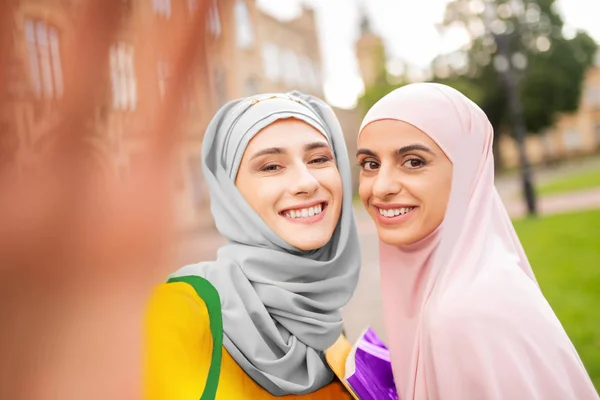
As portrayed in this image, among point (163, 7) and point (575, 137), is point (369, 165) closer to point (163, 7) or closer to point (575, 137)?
point (163, 7)

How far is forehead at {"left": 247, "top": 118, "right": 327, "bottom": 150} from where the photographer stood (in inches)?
37.2

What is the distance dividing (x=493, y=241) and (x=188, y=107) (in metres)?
0.77

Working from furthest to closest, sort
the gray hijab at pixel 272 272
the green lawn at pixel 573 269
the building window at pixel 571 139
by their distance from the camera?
the building window at pixel 571 139, the green lawn at pixel 573 269, the gray hijab at pixel 272 272

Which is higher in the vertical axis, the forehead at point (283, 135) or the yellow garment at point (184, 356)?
the forehead at point (283, 135)

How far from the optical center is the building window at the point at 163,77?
238 mm

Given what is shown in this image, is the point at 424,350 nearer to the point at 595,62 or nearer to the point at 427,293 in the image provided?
the point at 427,293

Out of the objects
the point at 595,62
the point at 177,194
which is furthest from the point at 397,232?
the point at 595,62

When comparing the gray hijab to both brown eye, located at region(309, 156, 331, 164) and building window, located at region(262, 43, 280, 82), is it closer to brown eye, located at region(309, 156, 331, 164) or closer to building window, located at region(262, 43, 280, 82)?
brown eye, located at region(309, 156, 331, 164)

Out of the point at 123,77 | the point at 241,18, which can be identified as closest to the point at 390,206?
the point at 241,18

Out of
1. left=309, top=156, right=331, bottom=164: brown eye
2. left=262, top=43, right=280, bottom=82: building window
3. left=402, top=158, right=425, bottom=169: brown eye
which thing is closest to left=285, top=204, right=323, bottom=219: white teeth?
left=309, top=156, right=331, bottom=164: brown eye

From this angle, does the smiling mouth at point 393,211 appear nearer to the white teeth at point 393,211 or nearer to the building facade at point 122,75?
the white teeth at point 393,211

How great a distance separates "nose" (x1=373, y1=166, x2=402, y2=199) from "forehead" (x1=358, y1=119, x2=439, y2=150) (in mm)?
49

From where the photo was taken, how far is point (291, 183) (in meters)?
0.93

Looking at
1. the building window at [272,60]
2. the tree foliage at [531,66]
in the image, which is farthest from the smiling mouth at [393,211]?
the tree foliage at [531,66]
